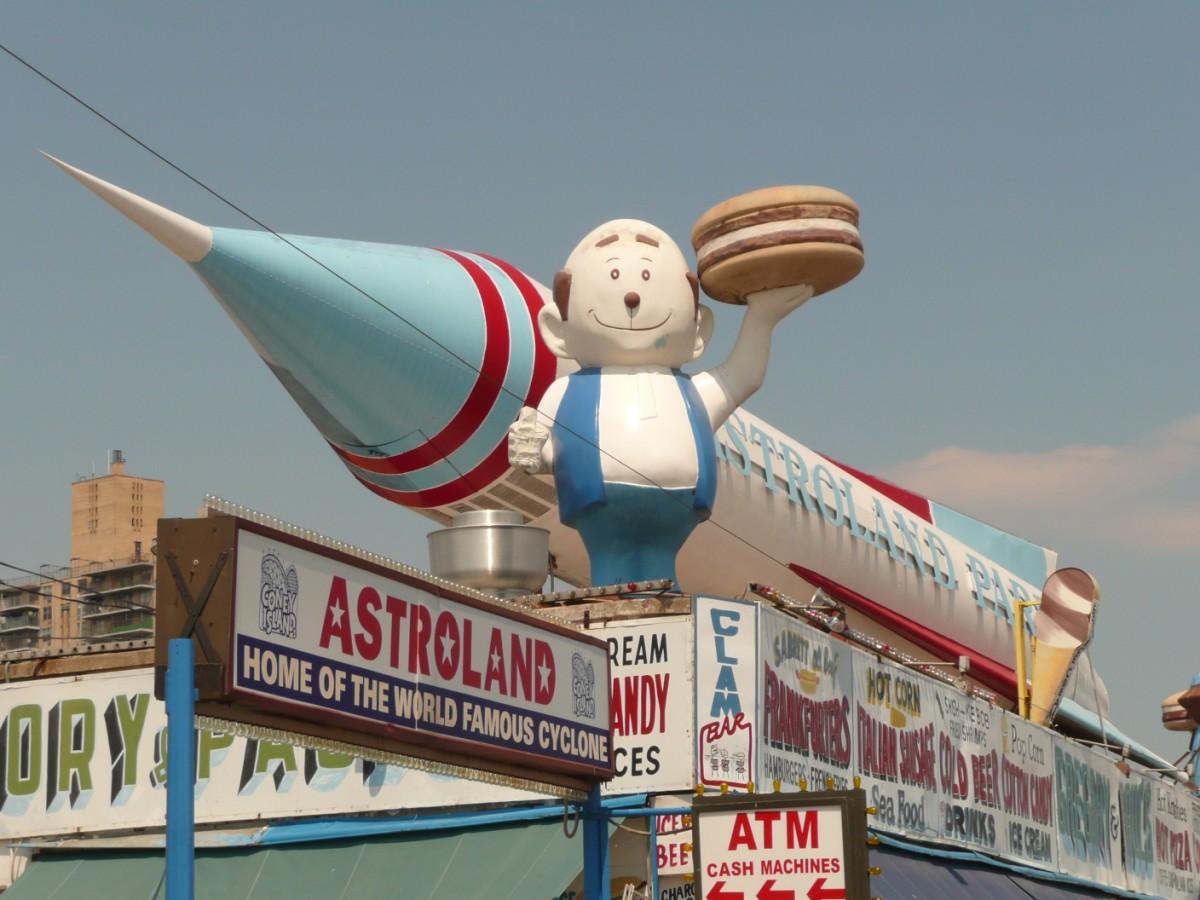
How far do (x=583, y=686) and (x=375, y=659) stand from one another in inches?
102

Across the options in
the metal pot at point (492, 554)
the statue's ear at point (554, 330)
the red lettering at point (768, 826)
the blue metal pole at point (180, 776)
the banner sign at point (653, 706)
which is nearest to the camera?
the blue metal pole at point (180, 776)

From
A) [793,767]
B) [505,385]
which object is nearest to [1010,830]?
[793,767]

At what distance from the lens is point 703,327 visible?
1933 cm

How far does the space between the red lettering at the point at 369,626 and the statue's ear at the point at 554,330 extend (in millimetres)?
9544

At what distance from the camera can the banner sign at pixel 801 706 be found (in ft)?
51.3

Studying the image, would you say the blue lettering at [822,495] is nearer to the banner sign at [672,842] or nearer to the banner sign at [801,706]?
the banner sign at [801,706]

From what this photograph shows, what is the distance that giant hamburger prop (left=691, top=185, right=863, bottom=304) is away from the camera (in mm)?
18703

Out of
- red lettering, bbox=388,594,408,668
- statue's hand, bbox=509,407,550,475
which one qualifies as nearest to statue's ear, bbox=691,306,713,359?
statue's hand, bbox=509,407,550,475

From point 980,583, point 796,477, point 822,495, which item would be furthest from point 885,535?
point 980,583

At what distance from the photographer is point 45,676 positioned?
16.6m

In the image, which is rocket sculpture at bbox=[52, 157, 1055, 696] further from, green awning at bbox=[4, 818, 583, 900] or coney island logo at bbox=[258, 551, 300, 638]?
coney island logo at bbox=[258, 551, 300, 638]

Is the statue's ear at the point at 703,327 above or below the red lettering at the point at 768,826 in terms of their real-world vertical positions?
above

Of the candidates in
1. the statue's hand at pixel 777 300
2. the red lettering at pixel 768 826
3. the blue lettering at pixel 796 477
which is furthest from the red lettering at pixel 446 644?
the blue lettering at pixel 796 477

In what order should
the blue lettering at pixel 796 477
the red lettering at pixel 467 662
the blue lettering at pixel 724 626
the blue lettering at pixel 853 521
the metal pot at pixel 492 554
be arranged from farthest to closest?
the blue lettering at pixel 853 521
the blue lettering at pixel 796 477
the metal pot at pixel 492 554
the blue lettering at pixel 724 626
the red lettering at pixel 467 662
